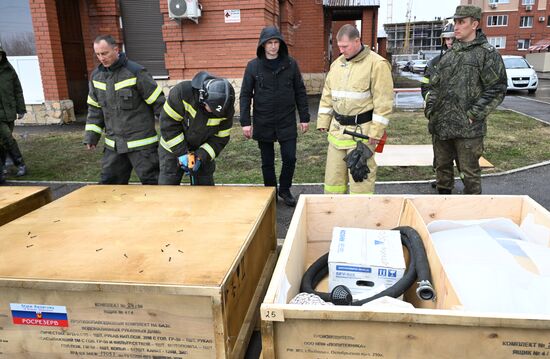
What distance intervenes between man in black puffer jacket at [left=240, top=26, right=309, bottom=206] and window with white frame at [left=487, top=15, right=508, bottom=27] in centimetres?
6487

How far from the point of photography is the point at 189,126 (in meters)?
3.60

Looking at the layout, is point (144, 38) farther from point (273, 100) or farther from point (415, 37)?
point (415, 37)

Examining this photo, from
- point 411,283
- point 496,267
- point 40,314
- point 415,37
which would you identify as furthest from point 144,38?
point 415,37

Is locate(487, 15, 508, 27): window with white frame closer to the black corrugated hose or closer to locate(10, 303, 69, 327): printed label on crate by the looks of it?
the black corrugated hose

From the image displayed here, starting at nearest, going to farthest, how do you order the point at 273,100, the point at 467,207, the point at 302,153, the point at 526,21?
the point at 467,207
the point at 273,100
the point at 302,153
the point at 526,21

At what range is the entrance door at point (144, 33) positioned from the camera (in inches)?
450

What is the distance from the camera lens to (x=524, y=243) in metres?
2.17

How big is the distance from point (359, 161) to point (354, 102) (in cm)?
55

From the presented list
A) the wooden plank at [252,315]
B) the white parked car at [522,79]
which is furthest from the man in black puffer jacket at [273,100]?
the white parked car at [522,79]

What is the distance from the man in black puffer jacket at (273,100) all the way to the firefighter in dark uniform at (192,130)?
110 centimetres

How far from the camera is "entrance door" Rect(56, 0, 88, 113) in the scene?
1178 centimetres

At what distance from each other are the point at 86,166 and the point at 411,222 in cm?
594

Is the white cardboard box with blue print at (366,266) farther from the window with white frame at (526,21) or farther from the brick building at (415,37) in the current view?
the brick building at (415,37)

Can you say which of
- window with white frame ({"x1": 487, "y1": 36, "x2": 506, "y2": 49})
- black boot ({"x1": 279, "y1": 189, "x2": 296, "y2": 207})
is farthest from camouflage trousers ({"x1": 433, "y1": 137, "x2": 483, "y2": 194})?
window with white frame ({"x1": 487, "y1": 36, "x2": 506, "y2": 49})
